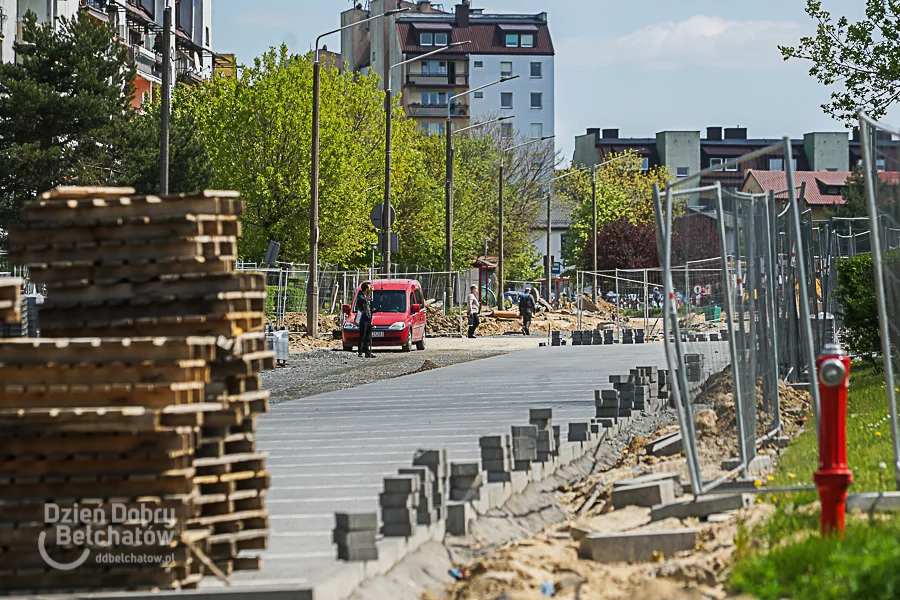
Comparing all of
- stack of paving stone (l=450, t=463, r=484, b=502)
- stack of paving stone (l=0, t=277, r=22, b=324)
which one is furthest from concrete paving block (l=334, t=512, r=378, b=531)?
stack of paving stone (l=0, t=277, r=22, b=324)

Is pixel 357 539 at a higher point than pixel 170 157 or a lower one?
lower

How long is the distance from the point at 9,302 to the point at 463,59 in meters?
133

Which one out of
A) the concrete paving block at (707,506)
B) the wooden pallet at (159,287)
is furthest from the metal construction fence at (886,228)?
the wooden pallet at (159,287)

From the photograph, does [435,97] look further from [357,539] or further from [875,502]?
[357,539]

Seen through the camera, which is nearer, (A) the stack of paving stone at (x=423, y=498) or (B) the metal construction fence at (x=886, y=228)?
(A) the stack of paving stone at (x=423, y=498)

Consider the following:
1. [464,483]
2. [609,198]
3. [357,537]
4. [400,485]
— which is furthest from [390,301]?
[609,198]

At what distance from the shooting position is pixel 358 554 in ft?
27.5

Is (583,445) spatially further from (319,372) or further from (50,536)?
(319,372)

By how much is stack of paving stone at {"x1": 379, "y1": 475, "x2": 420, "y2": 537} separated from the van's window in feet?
113

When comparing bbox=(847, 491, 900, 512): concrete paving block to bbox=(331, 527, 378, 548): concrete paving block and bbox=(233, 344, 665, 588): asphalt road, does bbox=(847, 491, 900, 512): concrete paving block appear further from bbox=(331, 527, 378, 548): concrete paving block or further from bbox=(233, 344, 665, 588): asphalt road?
bbox=(233, 344, 665, 588): asphalt road

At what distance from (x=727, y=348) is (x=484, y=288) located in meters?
73.0

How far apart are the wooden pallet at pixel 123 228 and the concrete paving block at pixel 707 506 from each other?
136 inches

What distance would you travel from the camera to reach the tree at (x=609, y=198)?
351ft

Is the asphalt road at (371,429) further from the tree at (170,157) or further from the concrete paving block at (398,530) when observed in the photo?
the tree at (170,157)
